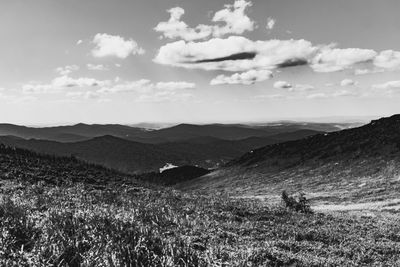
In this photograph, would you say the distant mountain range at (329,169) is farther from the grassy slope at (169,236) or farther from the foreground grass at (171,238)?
the foreground grass at (171,238)

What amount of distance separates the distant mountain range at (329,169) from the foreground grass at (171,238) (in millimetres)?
26595

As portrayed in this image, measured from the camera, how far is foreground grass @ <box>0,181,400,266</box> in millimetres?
7109

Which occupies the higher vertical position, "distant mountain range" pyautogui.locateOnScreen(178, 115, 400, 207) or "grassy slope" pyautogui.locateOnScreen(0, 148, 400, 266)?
"grassy slope" pyautogui.locateOnScreen(0, 148, 400, 266)

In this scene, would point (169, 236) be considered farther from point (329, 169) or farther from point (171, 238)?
point (329, 169)

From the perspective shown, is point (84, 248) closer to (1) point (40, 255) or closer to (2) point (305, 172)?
(1) point (40, 255)

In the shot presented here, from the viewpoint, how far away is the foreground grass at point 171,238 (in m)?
7.11

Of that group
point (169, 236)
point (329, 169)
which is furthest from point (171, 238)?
point (329, 169)

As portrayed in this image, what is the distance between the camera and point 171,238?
9734 millimetres

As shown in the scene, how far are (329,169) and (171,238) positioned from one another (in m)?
57.0

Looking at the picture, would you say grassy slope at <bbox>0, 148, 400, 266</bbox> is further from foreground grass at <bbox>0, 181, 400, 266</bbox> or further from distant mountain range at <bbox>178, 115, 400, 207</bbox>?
distant mountain range at <bbox>178, 115, 400, 207</bbox>

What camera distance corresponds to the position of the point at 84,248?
24.7ft

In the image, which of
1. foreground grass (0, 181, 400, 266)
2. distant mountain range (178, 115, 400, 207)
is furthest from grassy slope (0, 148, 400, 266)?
distant mountain range (178, 115, 400, 207)

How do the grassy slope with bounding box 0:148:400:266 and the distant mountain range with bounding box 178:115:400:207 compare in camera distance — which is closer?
the grassy slope with bounding box 0:148:400:266

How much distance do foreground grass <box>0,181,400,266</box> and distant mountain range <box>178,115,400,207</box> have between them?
26.6 m
